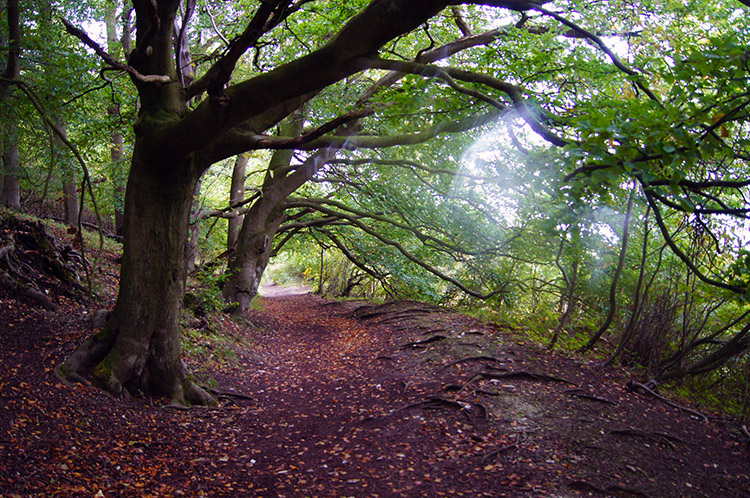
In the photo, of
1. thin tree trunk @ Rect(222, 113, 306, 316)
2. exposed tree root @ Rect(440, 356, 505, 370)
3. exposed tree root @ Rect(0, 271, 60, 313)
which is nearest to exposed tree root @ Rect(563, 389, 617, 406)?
exposed tree root @ Rect(440, 356, 505, 370)

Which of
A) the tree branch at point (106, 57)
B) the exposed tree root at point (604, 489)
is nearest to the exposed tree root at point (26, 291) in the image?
the tree branch at point (106, 57)

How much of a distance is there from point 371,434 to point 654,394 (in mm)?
3307

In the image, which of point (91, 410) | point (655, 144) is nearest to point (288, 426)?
point (91, 410)

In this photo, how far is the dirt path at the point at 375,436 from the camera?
374cm

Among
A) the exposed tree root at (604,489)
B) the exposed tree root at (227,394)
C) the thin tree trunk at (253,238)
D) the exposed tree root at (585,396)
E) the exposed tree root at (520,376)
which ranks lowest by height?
the exposed tree root at (227,394)

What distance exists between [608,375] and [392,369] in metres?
2.82

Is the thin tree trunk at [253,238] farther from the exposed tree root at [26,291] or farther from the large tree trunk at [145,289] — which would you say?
the large tree trunk at [145,289]

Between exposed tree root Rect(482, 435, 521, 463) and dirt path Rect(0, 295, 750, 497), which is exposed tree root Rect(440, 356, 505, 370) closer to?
dirt path Rect(0, 295, 750, 497)

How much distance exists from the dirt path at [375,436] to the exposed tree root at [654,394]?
0.12 m

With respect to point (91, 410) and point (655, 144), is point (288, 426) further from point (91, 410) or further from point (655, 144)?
point (655, 144)

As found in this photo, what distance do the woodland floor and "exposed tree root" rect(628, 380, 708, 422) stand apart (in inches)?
3.2

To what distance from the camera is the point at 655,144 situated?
2.87 metres

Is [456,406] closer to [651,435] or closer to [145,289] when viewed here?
[651,435]

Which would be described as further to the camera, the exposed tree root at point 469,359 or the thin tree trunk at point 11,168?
the thin tree trunk at point 11,168
